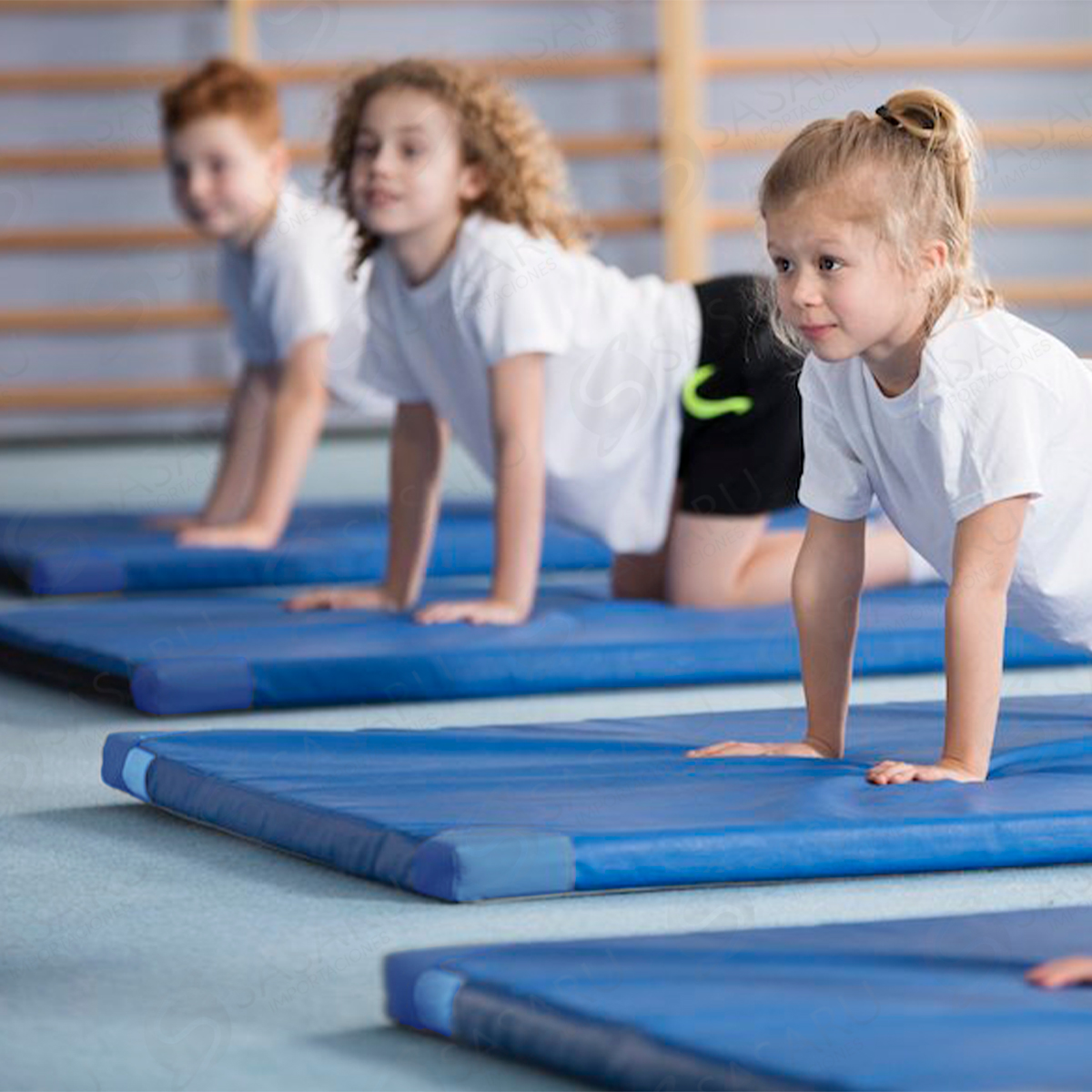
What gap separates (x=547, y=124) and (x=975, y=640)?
5.45 meters

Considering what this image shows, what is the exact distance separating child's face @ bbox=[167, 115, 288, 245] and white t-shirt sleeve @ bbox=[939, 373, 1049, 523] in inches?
85.1

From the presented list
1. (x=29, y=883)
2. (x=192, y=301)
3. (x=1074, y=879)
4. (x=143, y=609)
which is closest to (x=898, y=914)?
(x=1074, y=879)

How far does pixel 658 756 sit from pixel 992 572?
0.37 m

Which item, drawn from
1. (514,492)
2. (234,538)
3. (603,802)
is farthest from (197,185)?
(603,802)

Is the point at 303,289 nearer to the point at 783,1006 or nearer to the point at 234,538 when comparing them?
the point at 234,538

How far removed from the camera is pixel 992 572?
6.73 ft

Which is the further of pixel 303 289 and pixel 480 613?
pixel 303 289

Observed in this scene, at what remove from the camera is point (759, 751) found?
2.21 metres

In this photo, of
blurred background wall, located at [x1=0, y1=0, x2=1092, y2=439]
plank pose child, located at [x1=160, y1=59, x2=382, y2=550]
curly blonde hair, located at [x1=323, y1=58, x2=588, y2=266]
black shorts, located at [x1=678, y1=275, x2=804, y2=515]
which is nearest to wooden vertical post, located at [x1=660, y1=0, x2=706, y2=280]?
blurred background wall, located at [x1=0, y1=0, x2=1092, y2=439]

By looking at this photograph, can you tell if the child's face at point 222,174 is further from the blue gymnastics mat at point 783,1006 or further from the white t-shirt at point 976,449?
the blue gymnastics mat at point 783,1006

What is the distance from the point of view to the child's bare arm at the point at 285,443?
3.95 m

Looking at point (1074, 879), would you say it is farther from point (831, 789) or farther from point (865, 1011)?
point (865, 1011)

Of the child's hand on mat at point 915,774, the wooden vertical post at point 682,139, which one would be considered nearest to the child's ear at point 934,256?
the child's hand on mat at point 915,774

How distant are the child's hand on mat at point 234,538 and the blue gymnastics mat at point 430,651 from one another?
2.07 ft
